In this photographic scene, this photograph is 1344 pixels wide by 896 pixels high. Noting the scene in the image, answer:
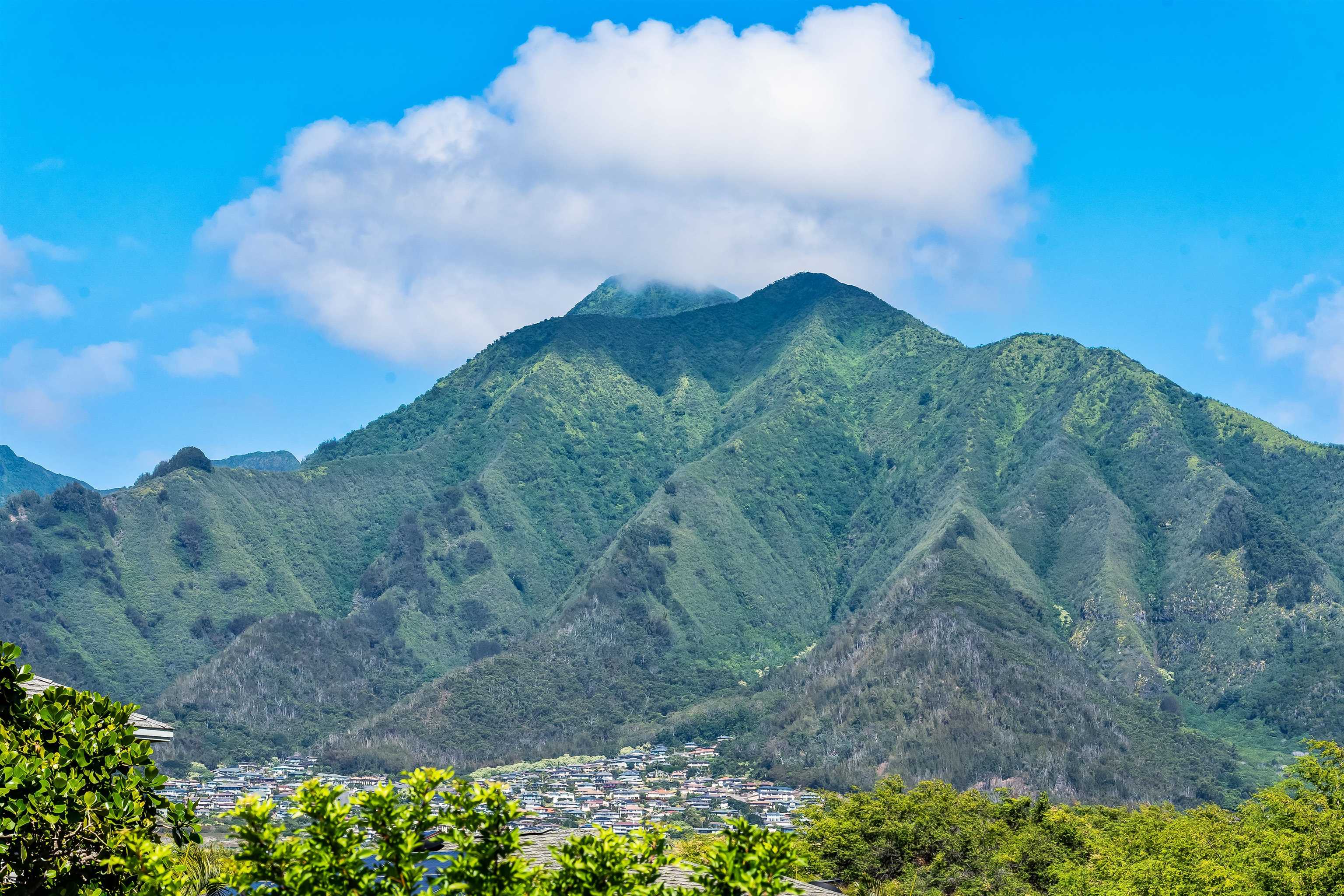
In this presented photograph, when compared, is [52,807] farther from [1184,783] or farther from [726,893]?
[1184,783]

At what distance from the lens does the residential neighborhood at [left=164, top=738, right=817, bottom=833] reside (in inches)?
5753

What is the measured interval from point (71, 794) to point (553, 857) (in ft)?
57.2

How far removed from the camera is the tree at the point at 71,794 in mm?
20453

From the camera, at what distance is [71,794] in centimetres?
2100

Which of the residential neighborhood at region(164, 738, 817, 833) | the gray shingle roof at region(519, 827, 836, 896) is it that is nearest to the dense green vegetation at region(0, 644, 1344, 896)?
the gray shingle roof at region(519, 827, 836, 896)

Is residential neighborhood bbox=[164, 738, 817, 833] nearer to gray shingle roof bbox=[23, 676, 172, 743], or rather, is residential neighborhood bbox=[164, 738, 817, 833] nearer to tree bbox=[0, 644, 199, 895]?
gray shingle roof bbox=[23, 676, 172, 743]

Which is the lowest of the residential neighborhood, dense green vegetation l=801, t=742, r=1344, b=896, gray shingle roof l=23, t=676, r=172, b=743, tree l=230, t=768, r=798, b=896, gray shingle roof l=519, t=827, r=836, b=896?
the residential neighborhood

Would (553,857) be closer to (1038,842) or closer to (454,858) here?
(454,858)

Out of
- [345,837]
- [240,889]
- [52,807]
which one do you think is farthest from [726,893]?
[52,807]

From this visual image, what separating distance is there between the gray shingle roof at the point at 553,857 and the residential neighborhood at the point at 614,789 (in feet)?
246

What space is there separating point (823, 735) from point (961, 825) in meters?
105

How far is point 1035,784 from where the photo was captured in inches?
6083

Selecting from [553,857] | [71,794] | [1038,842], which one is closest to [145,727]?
[71,794]

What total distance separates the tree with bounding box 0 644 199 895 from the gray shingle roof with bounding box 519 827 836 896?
49.9 ft
